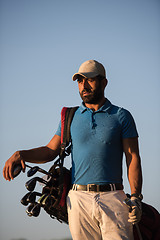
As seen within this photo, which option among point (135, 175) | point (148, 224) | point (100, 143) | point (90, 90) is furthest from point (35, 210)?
point (90, 90)

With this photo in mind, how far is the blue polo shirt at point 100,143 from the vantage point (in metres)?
5.55

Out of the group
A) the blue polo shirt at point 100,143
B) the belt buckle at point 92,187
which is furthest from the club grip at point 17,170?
the belt buckle at point 92,187

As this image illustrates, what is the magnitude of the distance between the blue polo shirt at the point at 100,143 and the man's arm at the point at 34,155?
358 millimetres

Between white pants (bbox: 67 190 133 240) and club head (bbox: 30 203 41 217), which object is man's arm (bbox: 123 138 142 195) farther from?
club head (bbox: 30 203 41 217)

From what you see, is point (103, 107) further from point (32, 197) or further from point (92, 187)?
point (32, 197)

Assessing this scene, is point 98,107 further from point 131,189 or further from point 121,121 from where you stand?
point 131,189

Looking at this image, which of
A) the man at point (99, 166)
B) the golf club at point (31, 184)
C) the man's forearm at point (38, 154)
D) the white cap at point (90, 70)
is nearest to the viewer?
the man at point (99, 166)

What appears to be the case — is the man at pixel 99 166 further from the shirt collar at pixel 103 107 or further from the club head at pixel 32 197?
the club head at pixel 32 197

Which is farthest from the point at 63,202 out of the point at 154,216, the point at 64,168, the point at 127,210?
the point at 154,216

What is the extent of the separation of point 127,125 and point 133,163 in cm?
49

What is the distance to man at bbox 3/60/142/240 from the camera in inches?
212

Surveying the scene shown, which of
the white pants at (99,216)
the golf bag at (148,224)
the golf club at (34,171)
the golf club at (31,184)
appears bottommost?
the golf bag at (148,224)

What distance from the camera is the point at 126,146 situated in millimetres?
5703

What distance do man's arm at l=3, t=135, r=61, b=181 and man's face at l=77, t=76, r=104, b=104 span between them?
2.32 ft
